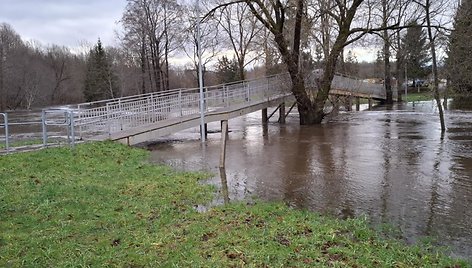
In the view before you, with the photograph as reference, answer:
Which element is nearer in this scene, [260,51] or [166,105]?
[166,105]

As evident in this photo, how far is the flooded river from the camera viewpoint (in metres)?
6.48

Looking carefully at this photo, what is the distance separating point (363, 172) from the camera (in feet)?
32.9

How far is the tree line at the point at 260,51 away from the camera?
65.9 ft

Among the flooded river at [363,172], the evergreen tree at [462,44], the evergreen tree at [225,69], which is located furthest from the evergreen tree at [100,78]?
the evergreen tree at [462,44]

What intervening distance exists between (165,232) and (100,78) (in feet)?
178

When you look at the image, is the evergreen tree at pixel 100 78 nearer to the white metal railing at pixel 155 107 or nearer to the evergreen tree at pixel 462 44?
the white metal railing at pixel 155 107

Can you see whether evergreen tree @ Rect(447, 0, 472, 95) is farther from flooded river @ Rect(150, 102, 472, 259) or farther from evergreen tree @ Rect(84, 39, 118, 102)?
evergreen tree @ Rect(84, 39, 118, 102)

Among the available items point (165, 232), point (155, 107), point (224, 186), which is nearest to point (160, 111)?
point (155, 107)

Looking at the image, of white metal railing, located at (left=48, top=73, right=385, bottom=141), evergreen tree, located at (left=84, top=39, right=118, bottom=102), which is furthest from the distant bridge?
evergreen tree, located at (left=84, top=39, right=118, bottom=102)

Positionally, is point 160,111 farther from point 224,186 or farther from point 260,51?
point 260,51

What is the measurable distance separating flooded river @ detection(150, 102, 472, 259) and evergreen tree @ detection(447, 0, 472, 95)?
2770 millimetres

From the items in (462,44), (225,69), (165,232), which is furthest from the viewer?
(225,69)

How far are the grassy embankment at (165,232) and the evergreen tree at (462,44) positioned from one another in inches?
533

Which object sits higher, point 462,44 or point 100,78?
point 100,78
